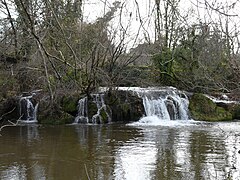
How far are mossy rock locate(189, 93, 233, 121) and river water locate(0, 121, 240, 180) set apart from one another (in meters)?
3.07

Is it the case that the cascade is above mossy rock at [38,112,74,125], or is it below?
above

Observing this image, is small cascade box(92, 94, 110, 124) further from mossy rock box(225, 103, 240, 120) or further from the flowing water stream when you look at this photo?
mossy rock box(225, 103, 240, 120)

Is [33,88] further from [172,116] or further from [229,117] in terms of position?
[229,117]

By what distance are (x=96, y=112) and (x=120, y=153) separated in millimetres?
6916

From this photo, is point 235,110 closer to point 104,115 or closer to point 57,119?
point 104,115

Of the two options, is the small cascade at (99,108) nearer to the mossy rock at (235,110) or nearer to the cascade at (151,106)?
the cascade at (151,106)

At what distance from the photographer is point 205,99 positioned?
17453mm

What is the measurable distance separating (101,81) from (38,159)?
25.0 feet

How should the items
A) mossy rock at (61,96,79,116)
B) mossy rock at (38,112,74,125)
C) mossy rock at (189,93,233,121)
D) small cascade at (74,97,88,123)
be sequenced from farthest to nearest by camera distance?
mossy rock at (189,93,233,121) < mossy rock at (61,96,79,116) < small cascade at (74,97,88,123) < mossy rock at (38,112,74,125)

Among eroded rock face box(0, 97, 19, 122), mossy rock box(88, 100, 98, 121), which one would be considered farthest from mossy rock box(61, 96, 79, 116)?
eroded rock face box(0, 97, 19, 122)

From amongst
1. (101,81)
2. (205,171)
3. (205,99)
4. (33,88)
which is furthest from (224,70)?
(205,171)

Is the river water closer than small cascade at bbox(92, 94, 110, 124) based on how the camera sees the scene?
Yes

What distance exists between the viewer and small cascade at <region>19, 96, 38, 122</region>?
16.2 metres

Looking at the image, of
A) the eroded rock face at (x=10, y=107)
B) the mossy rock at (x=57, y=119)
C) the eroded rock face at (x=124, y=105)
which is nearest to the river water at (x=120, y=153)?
the mossy rock at (x=57, y=119)
